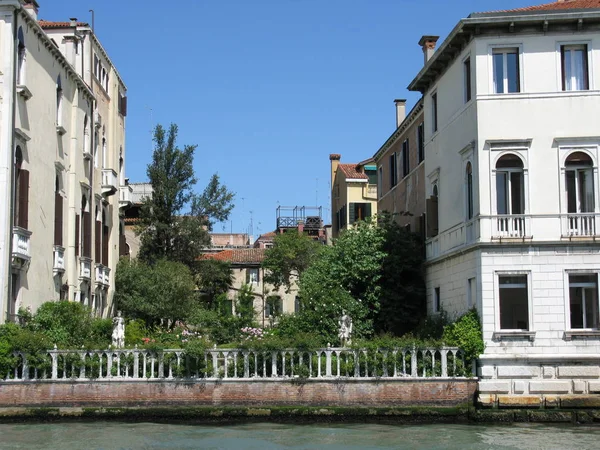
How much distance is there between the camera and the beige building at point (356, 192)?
47.9m

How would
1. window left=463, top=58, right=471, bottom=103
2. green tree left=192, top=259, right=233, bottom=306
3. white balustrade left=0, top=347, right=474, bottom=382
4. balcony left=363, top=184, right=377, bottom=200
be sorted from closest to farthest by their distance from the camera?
1. white balustrade left=0, top=347, right=474, bottom=382
2. window left=463, top=58, right=471, bottom=103
3. green tree left=192, top=259, right=233, bottom=306
4. balcony left=363, top=184, right=377, bottom=200

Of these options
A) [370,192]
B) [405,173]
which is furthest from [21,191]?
[370,192]

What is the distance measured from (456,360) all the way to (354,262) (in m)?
6.73

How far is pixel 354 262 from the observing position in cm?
2786

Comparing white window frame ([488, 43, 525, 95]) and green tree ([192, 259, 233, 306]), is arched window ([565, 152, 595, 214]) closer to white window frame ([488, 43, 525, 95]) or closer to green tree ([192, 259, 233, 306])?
white window frame ([488, 43, 525, 95])

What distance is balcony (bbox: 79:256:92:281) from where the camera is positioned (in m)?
31.8

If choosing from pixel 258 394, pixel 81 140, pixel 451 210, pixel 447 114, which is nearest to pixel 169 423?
pixel 258 394

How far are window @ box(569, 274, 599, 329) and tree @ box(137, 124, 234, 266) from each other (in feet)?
79.4

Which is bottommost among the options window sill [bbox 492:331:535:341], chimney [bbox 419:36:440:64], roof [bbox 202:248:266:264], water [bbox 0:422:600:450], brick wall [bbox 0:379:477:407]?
water [bbox 0:422:600:450]

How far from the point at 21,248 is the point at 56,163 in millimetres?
4707

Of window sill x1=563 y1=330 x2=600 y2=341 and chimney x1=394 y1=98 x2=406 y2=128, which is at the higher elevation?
chimney x1=394 y1=98 x2=406 y2=128

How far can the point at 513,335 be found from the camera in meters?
21.6

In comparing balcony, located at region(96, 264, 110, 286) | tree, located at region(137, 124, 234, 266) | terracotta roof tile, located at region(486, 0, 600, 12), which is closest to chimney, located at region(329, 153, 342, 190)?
tree, located at region(137, 124, 234, 266)

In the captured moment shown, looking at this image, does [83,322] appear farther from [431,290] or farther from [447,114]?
[447,114]
